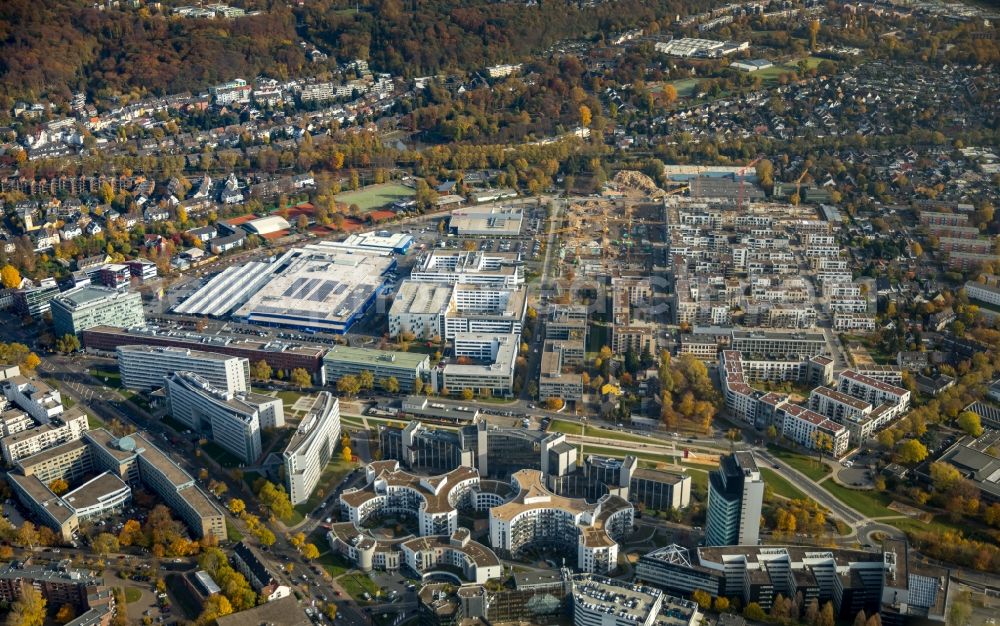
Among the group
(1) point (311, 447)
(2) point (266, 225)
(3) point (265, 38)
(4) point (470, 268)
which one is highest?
(3) point (265, 38)

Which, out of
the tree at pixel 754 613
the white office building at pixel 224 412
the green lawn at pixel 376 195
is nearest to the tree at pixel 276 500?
the white office building at pixel 224 412

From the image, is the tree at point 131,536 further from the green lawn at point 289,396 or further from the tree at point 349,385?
the tree at point 349,385

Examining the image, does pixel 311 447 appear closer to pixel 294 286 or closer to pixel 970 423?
pixel 294 286

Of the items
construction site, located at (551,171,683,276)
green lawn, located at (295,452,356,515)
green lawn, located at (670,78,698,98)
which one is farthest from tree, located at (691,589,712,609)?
green lawn, located at (670,78,698,98)

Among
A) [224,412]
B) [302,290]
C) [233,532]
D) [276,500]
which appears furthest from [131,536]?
[302,290]

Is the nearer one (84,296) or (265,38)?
(84,296)

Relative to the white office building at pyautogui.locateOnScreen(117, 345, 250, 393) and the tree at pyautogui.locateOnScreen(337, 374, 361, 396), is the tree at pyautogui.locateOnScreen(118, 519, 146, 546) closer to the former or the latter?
the white office building at pyautogui.locateOnScreen(117, 345, 250, 393)

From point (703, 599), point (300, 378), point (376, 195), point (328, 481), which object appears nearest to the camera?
point (703, 599)
